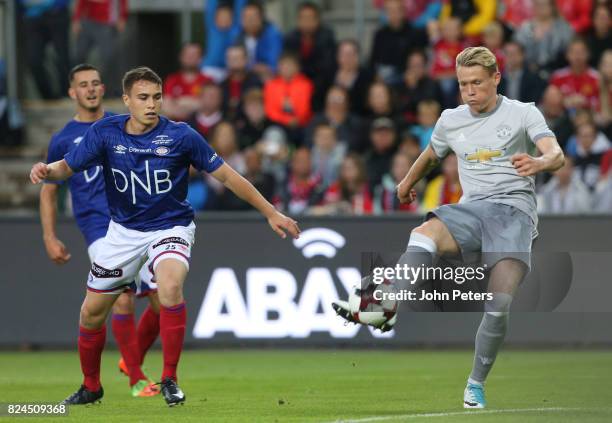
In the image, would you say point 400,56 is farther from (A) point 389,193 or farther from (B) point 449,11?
(A) point 389,193

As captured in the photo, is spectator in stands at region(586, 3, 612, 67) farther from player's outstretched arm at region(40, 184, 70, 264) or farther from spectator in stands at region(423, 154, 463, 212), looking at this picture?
player's outstretched arm at region(40, 184, 70, 264)

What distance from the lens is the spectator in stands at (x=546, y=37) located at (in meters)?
16.7

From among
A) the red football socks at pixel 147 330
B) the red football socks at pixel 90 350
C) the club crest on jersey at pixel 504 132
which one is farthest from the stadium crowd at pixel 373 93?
the club crest on jersey at pixel 504 132

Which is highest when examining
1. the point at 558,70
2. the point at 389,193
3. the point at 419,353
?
the point at 558,70

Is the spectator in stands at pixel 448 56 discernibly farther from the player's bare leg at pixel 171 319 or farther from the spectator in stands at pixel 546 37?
the player's bare leg at pixel 171 319

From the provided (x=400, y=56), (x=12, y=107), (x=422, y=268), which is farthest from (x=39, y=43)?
(x=422, y=268)

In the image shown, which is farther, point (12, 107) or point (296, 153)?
point (12, 107)

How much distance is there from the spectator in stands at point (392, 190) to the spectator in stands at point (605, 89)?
2.46 m

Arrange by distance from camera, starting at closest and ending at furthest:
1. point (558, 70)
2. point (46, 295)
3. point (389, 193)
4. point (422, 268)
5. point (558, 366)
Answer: point (422, 268) < point (558, 366) < point (46, 295) < point (389, 193) < point (558, 70)

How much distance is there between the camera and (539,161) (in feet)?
24.6

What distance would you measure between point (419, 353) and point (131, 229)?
5.33m

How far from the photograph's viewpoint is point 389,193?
1526cm

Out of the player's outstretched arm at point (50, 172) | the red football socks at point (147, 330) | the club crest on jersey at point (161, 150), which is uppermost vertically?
the club crest on jersey at point (161, 150)

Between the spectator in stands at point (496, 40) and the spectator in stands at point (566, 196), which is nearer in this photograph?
the spectator in stands at point (566, 196)
